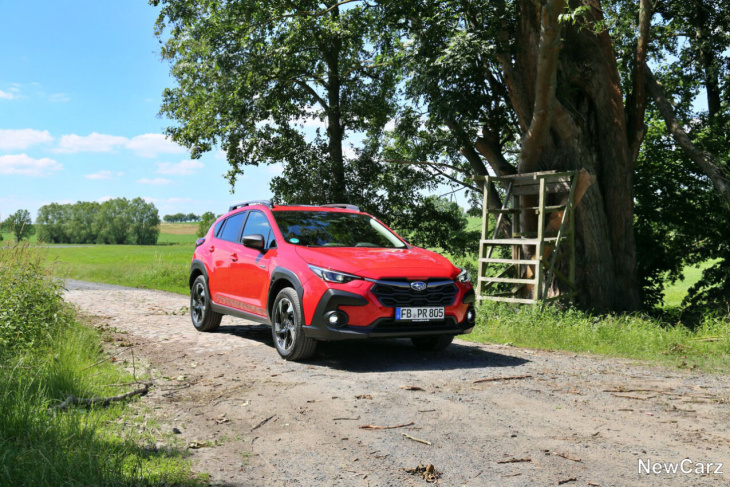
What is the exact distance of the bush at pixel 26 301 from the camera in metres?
7.59

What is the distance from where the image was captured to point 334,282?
7109 mm

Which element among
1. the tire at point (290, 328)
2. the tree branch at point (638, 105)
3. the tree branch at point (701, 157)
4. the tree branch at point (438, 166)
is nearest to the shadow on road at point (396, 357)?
the tire at point (290, 328)

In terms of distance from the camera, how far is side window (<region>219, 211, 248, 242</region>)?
948 centimetres

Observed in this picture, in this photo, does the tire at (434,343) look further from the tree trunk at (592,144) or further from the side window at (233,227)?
the tree trunk at (592,144)

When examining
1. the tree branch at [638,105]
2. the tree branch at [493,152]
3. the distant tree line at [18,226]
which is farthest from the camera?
the tree branch at [493,152]

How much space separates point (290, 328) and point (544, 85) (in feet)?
25.3

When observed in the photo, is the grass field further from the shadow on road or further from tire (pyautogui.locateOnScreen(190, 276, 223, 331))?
tire (pyautogui.locateOnScreen(190, 276, 223, 331))

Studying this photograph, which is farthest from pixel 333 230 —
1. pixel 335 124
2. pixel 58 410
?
pixel 335 124

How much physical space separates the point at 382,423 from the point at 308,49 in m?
17.0

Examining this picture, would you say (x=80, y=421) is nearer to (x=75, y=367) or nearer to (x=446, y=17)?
(x=75, y=367)

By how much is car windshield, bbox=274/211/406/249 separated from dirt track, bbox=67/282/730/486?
4.36 ft

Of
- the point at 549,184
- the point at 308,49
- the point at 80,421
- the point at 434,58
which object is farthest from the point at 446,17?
the point at 80,421

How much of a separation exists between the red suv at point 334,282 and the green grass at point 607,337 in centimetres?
196

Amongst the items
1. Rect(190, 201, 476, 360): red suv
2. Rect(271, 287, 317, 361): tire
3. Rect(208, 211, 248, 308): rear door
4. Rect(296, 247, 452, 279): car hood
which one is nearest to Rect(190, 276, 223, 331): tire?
Rect(208, 211, 248, 308): rear door
